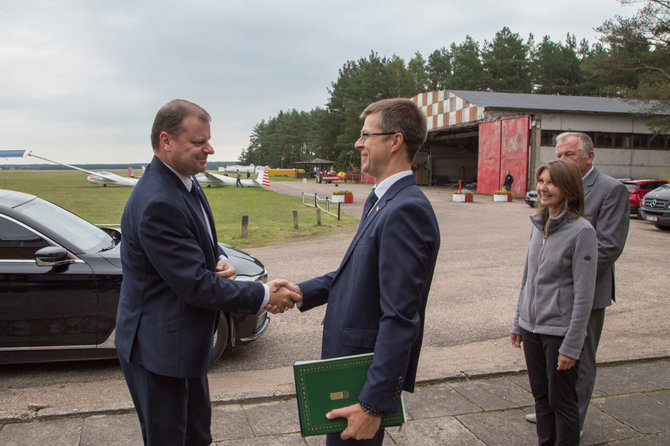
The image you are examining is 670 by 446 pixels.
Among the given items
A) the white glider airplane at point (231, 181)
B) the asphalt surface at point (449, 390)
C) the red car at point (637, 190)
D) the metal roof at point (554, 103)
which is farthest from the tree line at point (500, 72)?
the asphalt surface at point (449, 390)

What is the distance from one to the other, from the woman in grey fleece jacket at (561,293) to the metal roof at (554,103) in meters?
31.0

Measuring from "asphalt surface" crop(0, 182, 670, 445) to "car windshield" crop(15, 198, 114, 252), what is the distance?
1.32 meters

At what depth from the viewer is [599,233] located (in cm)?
306

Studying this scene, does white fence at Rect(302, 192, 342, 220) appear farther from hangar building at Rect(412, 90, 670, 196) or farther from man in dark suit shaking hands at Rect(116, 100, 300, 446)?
man in dark suit shaking hands at Rect(116, 100, 300, 446)

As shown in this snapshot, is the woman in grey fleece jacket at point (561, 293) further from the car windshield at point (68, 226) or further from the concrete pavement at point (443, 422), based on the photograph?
the car windshield at point (68, 226)

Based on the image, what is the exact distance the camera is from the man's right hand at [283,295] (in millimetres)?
2400

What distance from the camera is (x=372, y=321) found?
1879 mm

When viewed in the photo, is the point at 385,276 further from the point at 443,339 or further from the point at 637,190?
the point at 637,190

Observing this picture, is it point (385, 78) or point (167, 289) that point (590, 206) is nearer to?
point (167, 289)

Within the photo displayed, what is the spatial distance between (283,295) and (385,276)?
31.0 inches

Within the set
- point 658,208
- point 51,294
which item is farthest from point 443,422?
point 658,208

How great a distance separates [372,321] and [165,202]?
994 millimetres

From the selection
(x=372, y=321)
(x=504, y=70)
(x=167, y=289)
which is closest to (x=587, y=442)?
(x=372, y=321)

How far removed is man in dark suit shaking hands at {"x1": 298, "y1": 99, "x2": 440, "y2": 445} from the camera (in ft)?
5.76
